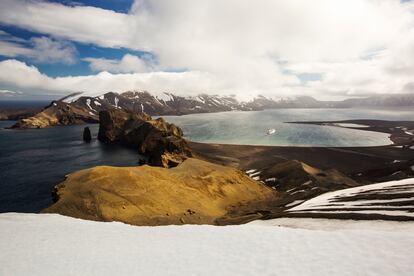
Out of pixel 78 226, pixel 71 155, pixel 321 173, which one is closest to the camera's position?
pixel 78 226

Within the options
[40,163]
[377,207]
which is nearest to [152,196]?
[377,207]

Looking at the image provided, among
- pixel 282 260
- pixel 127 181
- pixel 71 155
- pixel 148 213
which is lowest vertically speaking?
pixel 71 155

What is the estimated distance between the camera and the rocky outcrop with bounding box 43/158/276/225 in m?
34.0

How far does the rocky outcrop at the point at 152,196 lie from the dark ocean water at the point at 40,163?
2401 centimetres

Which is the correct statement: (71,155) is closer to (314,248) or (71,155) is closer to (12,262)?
(12,262)

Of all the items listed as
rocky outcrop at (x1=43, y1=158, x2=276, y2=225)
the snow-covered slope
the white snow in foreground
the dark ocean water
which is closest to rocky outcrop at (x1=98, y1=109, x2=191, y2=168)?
the dark ocean water

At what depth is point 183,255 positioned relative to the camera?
1617 centimetres

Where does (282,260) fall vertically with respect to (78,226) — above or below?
above

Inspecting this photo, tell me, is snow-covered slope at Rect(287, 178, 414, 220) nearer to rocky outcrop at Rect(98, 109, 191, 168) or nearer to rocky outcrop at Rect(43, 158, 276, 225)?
rocky outcrop at Rect(43, 158, 276, 225)

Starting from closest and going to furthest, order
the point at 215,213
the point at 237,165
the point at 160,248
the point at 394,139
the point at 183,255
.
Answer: the point at 183,255
the point at 160,248
the point at 215,213
the point at 237,165
the point at 394,139

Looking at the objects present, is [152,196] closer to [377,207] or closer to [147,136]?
[377,207]

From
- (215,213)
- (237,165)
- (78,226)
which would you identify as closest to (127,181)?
(215,213)

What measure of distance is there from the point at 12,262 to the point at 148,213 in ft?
63.4

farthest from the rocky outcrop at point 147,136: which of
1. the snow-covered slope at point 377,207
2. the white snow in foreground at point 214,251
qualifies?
the white snow in foreground at point 214,251
